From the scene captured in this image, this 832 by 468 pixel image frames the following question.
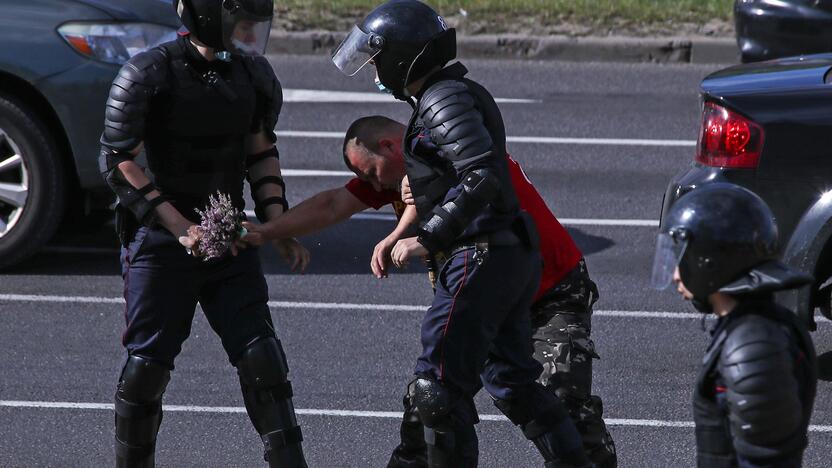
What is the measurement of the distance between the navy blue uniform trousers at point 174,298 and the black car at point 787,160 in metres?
2.29

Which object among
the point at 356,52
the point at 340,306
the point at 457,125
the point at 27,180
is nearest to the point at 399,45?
the point at 356,52

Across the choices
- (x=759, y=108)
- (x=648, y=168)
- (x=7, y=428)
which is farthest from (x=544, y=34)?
(x=7, y=428)

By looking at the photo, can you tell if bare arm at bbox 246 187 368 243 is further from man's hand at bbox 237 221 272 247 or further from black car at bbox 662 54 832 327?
black car at bbox 662 54 832 327

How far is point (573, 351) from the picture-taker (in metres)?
5.22

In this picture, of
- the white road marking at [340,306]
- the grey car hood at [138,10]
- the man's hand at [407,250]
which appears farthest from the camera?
the grey car hood at [138,10]

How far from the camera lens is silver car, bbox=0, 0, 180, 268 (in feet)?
26.6

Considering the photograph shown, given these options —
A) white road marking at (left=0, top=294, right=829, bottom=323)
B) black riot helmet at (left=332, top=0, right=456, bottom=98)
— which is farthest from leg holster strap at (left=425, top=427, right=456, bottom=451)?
white road marking at (left=0, top=294, right=829, bottom=323)

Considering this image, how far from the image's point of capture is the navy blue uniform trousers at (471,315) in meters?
4.80

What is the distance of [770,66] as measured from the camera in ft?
23.3

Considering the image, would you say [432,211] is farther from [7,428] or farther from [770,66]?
[770,66]

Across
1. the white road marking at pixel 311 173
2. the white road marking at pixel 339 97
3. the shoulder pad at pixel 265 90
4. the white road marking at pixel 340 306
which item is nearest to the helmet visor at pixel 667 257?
the shoulder pad at pixel 265 90

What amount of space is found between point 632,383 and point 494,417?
2.43ft

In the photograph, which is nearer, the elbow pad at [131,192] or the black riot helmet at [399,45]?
the black riot helmet at [399,45]

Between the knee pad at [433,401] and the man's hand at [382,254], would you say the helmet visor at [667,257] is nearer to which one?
the knee pad at [433,401]
